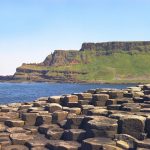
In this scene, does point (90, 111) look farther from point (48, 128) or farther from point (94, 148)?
point (94, 148)

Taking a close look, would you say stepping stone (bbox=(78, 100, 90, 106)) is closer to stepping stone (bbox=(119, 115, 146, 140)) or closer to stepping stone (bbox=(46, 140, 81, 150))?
stepping stone (bbox=(46, 140, 81, 150))

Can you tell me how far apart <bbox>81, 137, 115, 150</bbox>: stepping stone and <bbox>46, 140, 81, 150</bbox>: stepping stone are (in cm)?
35

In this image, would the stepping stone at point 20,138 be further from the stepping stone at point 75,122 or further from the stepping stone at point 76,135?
the stepping stone at point 75,122

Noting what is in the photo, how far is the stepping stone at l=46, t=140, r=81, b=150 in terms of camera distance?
A: 1196 cm

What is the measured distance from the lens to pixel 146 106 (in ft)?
51.5

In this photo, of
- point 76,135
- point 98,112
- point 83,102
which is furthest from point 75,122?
point 83,102

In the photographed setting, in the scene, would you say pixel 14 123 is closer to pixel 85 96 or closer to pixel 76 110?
pixel 76 110

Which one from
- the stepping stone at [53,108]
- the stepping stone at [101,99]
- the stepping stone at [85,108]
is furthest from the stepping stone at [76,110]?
the stepping stone at [101,99]

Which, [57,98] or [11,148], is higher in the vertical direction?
[57,98]

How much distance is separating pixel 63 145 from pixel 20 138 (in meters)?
1.88

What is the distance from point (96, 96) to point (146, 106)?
2.53 meters

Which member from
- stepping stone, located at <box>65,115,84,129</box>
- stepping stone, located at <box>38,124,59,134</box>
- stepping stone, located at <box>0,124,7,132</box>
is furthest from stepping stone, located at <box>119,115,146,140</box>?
stepping stone, located at <box>0,124,7,132</box>

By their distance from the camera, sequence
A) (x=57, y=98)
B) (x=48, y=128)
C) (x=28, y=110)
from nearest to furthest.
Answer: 1. (x=48, y=128)
2. (x=28, y=110)
3. (x=57, y=98)

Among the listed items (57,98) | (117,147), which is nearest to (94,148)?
(117,147)
